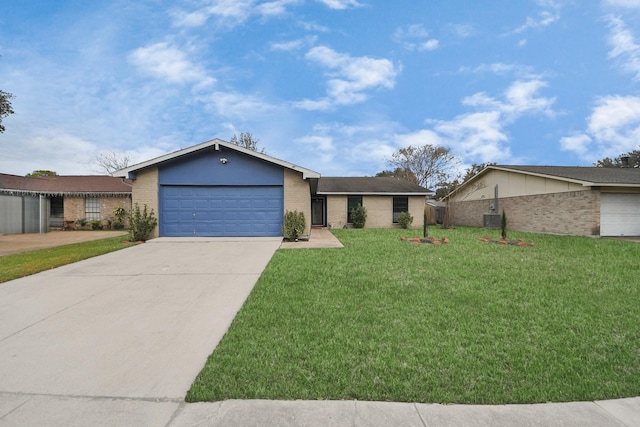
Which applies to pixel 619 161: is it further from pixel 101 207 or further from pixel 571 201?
pixel 101 207

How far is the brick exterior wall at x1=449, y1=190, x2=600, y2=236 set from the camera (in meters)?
13.9

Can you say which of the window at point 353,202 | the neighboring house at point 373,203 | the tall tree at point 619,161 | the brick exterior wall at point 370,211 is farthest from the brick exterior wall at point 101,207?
the tall tree at point 619,161

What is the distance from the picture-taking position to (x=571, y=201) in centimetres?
1479

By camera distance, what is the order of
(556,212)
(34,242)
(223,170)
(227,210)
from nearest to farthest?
(223,170), (227,210), (34,242), (556,212)

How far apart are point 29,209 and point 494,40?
2904cm

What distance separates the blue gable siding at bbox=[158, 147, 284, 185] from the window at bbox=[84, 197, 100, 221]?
12.1 meters

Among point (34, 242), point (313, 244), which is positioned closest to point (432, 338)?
point (313, 244)

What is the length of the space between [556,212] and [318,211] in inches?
567

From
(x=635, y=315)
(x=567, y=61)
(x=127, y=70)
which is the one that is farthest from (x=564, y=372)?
(x=127, y=70)

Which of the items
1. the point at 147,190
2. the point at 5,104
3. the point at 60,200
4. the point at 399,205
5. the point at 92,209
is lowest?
the point at 92,209

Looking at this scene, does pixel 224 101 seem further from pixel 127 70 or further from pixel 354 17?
pixel 354 17

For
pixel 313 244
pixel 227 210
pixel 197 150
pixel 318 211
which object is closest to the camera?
pixel 313 244

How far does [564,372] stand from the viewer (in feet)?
8.89

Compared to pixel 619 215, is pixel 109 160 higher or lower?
higher
